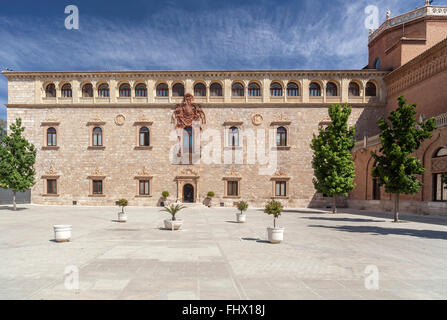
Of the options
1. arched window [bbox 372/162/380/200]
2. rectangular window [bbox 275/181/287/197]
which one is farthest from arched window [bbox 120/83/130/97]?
arched window [bbox 372/162/380/200]

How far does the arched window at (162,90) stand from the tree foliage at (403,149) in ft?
70.1

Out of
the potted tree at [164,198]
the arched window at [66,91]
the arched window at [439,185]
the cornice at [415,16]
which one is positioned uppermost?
the cornice at [415,16]

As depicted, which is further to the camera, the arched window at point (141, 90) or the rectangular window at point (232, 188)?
the arched window at point (141, 90)

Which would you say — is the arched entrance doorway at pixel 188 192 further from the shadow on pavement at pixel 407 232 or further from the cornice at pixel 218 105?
the shadow on pavement at pixel 407 232

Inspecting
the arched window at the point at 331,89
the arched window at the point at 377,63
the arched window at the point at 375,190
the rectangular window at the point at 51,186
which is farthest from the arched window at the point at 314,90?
the rectangular window at the point at 51,186

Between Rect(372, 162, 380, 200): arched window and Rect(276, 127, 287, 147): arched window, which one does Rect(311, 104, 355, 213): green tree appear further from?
Rect(276, 127, 287, 147): arched window

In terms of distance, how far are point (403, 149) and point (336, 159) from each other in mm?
5176

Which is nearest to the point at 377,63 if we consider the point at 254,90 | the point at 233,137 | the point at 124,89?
the point at 254,90

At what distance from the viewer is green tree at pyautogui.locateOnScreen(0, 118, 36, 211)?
22234 mm

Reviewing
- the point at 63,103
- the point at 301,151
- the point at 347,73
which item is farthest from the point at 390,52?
the point at 63,103

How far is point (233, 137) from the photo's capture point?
88.7 ft

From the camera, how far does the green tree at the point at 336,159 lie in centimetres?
2033

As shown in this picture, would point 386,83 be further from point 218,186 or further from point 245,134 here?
point 218,186

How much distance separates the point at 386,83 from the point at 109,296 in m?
31.9
